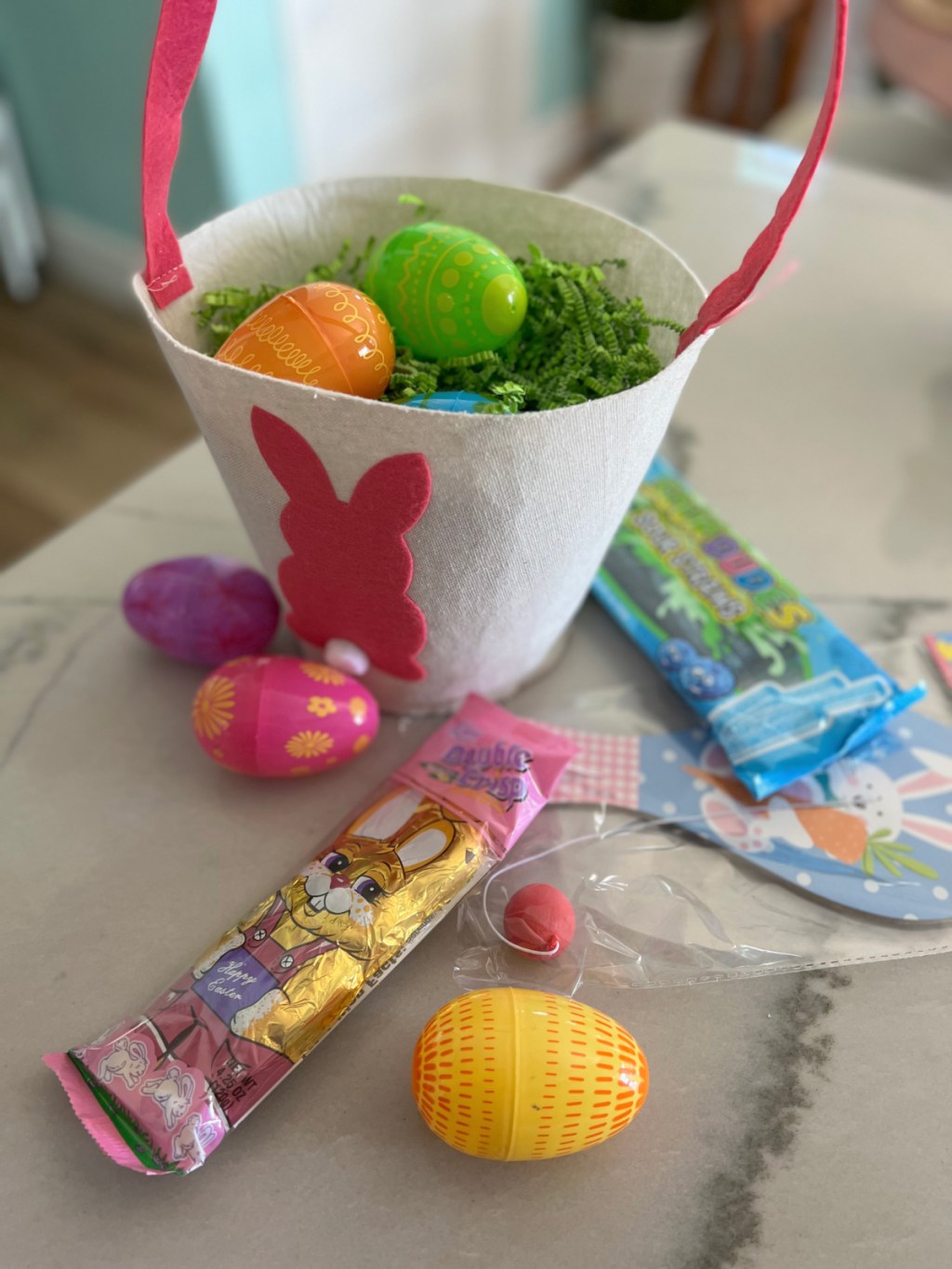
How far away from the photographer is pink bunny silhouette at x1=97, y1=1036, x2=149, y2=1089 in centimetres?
41

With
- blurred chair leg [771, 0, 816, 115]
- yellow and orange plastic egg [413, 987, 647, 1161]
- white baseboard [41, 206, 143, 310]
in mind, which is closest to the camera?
yellow and orange plastic egg [413, 987, 647, 1161]

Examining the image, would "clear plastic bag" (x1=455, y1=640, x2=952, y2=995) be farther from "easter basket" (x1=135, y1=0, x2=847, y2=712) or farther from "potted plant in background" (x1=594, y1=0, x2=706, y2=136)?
"potted plant in background" (x1=594, y1=0, x2=706, y2=136)

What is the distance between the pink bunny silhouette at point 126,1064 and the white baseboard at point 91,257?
1773 mm

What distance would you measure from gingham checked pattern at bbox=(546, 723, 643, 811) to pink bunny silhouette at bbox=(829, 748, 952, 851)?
11cm

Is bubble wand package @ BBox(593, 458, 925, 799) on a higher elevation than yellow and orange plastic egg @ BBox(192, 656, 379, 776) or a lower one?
lower

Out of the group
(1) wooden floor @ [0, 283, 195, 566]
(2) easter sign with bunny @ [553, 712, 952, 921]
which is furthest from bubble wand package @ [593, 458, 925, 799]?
(1) wooden floor @ [0, 283, 195, 566]

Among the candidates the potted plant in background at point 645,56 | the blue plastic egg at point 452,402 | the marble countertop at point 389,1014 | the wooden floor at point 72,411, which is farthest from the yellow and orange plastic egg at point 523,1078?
the potted plant in background at point 645,56

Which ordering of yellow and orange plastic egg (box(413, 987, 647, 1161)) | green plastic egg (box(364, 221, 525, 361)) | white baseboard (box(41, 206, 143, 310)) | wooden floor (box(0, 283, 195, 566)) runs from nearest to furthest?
yellow and orange plastic egg (box(413, 987, 647, 1161)), green plastic egg (box(364, 221, 525, 361)), wooden floor (box(0, 283, 195, 566)), white baseboard (box(41, 206, 143, 310))

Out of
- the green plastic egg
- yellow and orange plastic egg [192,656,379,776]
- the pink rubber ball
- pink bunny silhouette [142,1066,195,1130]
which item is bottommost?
the pink rubber ball

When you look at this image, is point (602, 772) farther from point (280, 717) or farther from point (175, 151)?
point (175, 151)

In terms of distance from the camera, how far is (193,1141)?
399mm

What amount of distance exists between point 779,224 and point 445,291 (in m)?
0.16

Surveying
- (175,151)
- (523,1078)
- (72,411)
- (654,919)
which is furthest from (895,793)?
(72,411)

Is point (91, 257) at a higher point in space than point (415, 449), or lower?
lower
